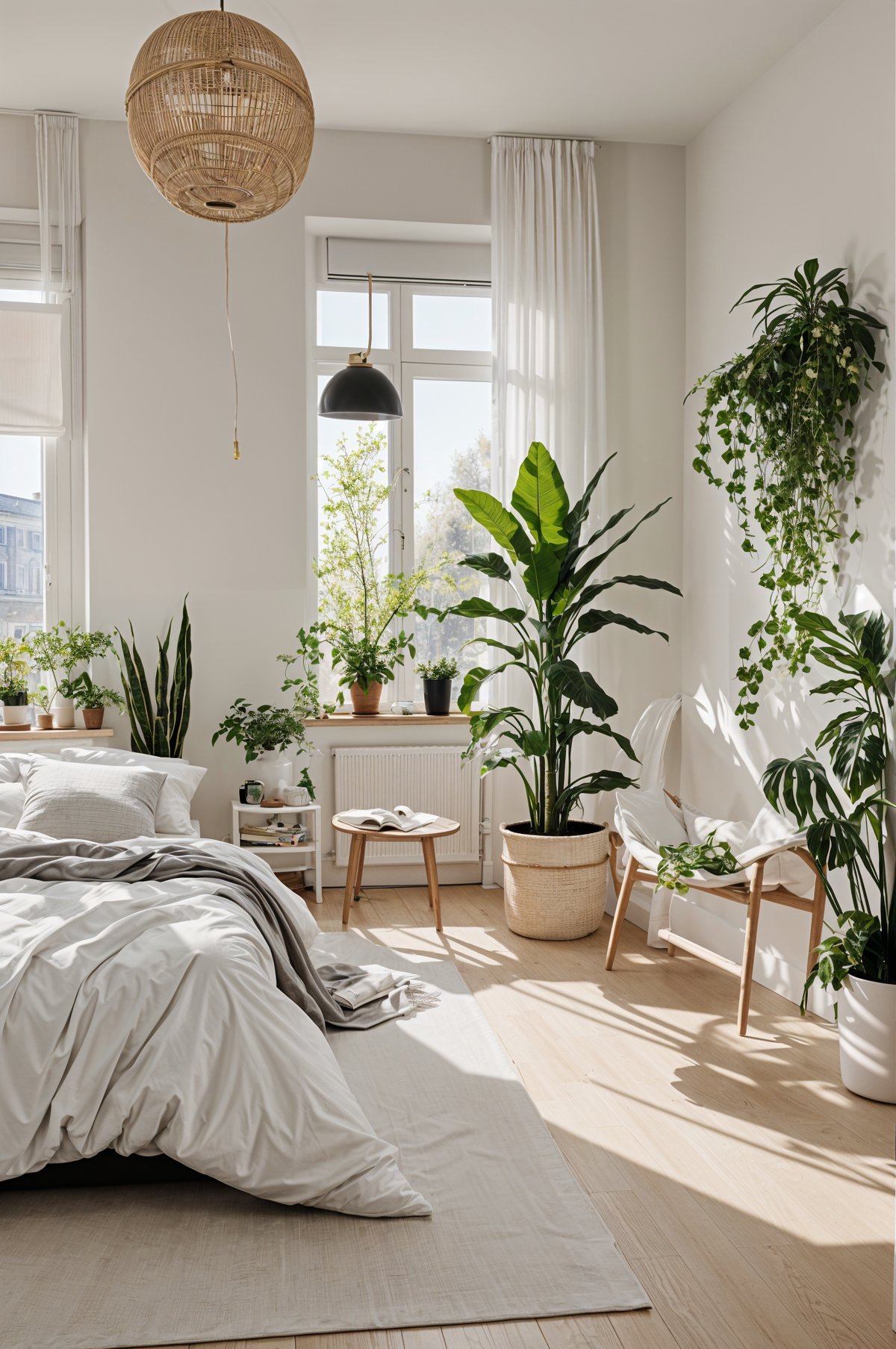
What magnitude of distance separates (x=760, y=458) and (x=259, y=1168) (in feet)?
9.23

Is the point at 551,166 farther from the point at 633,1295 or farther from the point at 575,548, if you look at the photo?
the point at 633,1295

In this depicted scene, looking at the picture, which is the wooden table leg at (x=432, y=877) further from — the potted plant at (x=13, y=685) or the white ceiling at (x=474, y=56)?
the white ceiling at (x=474, y=56)

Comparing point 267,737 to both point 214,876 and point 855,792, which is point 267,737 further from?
point 855,792

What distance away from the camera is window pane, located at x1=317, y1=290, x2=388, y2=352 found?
18.1ft

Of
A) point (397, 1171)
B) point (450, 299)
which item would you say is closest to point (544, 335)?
point (450, 299)

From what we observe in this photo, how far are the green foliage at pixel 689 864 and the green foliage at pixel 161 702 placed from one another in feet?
7.40

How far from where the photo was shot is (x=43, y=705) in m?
5.10

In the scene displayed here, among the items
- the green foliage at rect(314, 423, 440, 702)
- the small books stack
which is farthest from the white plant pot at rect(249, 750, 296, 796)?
the green foliage at rect(314, 423, 440, 702)

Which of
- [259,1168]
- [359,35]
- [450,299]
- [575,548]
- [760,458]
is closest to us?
[259,1168]

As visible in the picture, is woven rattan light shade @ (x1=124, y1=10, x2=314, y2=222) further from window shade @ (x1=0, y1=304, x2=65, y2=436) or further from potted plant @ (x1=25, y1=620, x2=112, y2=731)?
potted plant @ (x1=25, y1=620, x2=112, y2=731)

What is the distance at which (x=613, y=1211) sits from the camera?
8.21ft

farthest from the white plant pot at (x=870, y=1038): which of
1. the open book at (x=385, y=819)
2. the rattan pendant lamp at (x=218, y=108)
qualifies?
the rattan pendant lamp at (x=218, y=108)

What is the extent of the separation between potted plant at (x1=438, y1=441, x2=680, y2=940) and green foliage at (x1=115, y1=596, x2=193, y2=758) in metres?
1.25

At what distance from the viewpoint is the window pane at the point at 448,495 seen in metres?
5.58
